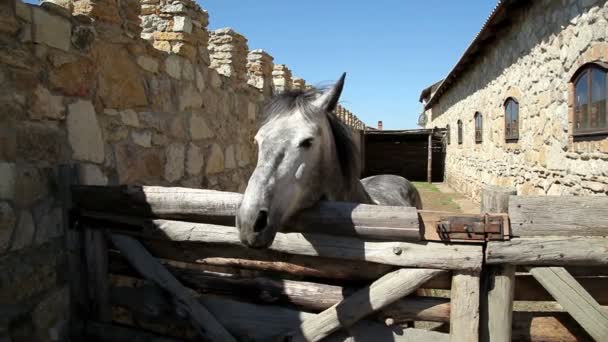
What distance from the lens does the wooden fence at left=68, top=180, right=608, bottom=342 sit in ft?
5.83

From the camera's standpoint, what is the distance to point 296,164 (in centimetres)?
191

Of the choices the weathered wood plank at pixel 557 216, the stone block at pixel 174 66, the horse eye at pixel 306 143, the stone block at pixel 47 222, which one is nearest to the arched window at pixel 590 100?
the weathered wood plank at pixel 557 216

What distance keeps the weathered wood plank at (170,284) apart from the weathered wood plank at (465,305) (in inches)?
51.2

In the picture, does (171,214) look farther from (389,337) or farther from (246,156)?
(246,156)

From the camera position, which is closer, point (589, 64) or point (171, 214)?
point (171, 214)

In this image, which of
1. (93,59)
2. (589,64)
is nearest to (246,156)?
(93,59)

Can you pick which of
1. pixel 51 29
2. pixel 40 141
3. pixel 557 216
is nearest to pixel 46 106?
pixel 40 141

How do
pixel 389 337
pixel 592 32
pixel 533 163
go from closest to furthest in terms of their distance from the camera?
pixel 389 337 < pixel 592 32 < pixel 533 163

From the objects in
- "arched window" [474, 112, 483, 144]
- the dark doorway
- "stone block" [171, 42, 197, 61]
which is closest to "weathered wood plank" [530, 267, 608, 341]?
"stone block" [171, 42, 197, 61]

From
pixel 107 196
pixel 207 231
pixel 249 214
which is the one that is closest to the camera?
pixel 249 214

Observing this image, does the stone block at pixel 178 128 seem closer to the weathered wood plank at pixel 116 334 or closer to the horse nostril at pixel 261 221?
the weathered wood plank at pixel 116 334

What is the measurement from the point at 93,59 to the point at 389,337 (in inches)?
111

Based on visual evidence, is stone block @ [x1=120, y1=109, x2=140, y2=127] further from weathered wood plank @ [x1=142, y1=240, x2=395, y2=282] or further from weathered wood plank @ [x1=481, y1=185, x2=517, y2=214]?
weathered wood plank @ [x1=481, y1=185, x2=517, y2=214]

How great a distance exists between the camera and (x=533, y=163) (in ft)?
23.5
